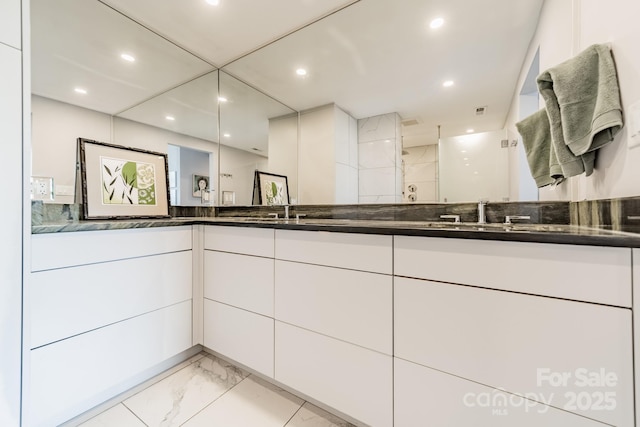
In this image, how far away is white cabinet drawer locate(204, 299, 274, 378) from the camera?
1283 millimetres

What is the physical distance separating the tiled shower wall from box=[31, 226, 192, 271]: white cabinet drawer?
1.45 metres

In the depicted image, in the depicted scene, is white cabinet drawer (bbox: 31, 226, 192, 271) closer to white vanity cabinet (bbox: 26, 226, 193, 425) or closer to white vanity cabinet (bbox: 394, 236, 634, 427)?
white vanity cabinet (bbox: 26, 226, 193, 425)

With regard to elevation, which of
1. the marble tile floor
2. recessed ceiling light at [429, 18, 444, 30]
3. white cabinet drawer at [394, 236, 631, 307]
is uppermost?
recessed ceiling light at [429, 18, 444, 30]

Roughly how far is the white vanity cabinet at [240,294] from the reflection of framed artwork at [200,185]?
2.73 feet

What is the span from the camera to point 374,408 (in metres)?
0.97

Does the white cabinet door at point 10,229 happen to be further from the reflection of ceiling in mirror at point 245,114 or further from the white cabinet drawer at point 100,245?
the reflection of ceiling in mirror at point 245,114

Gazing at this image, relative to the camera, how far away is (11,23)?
872 mm

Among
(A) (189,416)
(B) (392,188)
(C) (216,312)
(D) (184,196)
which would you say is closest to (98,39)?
(D) (184,196)

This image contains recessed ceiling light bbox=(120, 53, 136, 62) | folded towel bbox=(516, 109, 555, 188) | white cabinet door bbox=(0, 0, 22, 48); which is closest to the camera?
white cabinet door bbox=(0, 0, 22, 48)

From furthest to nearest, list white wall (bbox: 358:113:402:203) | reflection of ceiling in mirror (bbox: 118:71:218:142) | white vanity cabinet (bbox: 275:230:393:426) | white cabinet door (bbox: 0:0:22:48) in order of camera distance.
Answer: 1. reflection of ceiling in mirror (bbox: 118:71:218:142)
2. white wall (bbox: 358:113:402:203)
3. white vanity cabinet (bbox: 275:230:393:426)
4. white cabinet door (bbox: 0:0:22:48)

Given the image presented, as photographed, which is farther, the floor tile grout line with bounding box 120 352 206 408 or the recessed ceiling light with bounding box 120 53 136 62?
the recessed ceiling light with bounding box 120 53 136 62

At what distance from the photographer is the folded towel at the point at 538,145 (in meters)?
1.07

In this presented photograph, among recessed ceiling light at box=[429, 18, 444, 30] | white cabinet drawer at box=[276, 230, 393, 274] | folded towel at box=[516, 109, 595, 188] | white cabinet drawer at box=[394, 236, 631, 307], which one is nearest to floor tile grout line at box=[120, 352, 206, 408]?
white cabinet drawer at box=[276, 230, 393, 274]

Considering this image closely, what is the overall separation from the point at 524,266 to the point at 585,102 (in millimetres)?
630
